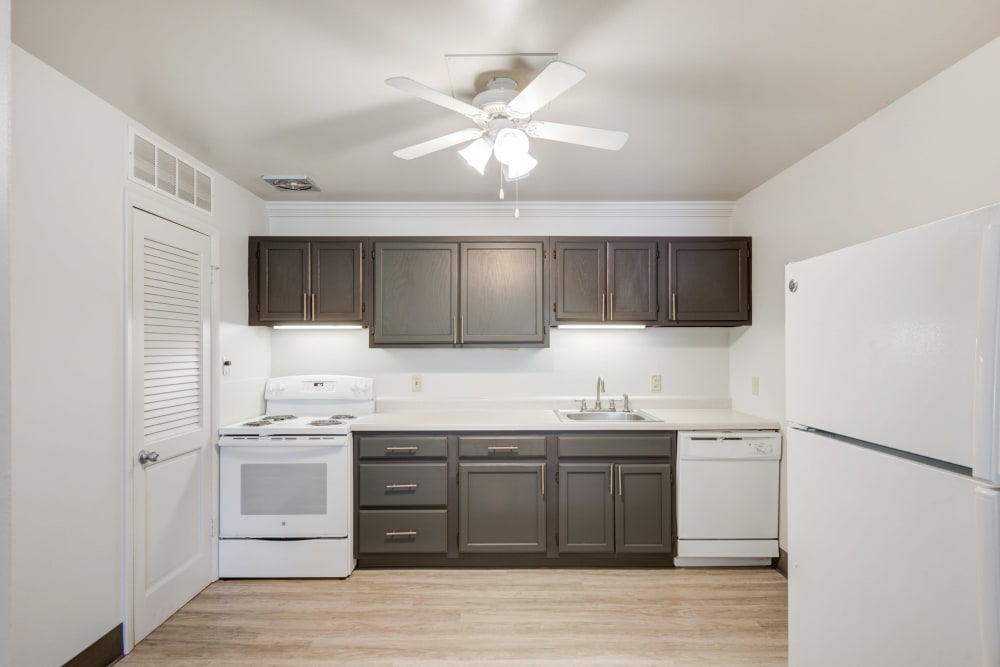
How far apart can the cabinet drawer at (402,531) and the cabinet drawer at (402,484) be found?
7cm

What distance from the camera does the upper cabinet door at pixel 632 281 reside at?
3.42m

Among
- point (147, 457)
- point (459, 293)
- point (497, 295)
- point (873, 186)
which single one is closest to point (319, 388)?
point (459, 293)

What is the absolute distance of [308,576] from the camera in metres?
2.99

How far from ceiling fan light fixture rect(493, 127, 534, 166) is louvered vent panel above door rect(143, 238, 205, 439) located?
1.74 metres

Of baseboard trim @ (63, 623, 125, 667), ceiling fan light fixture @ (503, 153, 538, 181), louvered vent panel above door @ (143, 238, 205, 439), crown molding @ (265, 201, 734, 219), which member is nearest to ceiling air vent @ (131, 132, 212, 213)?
louvered vent panel above door @ (143, 238, 205, 439)

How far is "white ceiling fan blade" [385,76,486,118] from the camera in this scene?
154 cm

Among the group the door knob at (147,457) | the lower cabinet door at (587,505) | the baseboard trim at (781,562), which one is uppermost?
the door knob at (147,457)

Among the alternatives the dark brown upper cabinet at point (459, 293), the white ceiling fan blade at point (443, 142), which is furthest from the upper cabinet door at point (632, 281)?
the white ceiling fan blade at point (443, 142)

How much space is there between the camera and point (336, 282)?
3420 mm

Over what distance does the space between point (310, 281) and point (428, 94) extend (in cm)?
211

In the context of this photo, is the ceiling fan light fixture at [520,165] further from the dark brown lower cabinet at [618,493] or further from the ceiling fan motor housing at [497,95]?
the dark brown lower cabinet at [618,493]

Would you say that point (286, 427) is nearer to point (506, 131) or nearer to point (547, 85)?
point (506, 131)

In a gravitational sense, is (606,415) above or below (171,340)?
below

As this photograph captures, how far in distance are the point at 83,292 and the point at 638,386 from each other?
3210 millimetres
